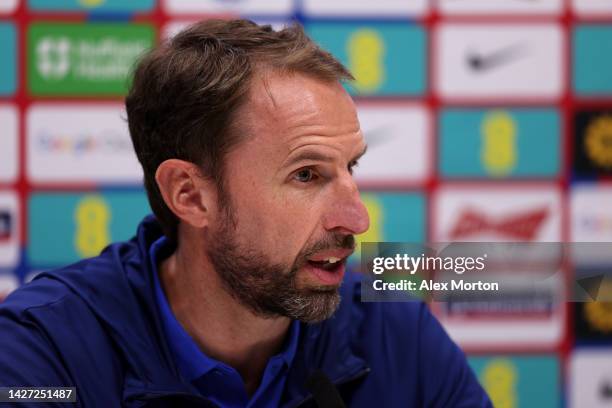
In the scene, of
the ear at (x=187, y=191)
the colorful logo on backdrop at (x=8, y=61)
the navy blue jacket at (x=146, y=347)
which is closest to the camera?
the navy blue jacket at (x=146, y=347)

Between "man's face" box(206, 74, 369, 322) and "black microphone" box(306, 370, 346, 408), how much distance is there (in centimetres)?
10

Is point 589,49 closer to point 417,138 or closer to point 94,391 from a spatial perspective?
point 417,138

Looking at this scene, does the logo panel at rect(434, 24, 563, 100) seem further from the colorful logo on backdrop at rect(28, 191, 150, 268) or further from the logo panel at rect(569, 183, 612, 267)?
the colorful logo on backdrop at rect(28, 191, 150, 268)

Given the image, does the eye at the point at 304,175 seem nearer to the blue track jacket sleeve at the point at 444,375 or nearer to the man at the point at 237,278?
the man at the point at 237,278

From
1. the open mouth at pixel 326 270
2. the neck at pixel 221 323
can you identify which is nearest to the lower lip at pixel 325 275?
the open mouth at pixel 326 270

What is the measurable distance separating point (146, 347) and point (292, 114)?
1.34ft

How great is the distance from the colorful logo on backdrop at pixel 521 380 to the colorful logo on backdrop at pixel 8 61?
1587mm

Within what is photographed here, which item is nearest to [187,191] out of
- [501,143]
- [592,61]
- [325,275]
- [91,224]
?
[325,275]

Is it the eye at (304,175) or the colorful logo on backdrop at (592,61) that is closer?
the eye at (304,175)

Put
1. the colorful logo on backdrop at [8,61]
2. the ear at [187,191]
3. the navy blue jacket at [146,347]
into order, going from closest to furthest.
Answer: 1. the navy blue jacket at [146,347]
2. the ear at [187,191]
3. the colorful logo on backdrop at [8,61]

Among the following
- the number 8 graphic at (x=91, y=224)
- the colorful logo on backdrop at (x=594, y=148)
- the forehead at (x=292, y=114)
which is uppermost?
the colorful logo on backdrop at (x=594, y=148)

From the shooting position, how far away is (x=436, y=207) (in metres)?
2.20

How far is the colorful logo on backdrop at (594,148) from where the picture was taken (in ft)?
7.22

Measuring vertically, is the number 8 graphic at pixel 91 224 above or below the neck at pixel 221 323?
above
